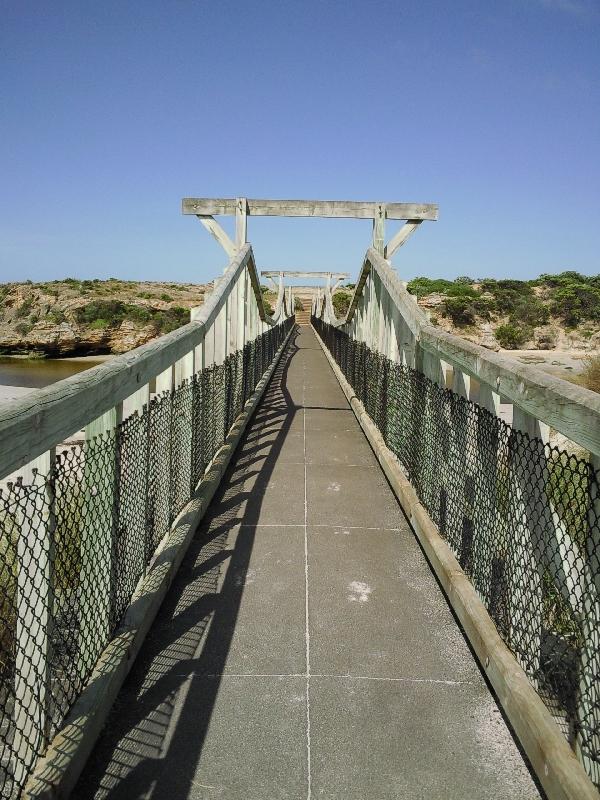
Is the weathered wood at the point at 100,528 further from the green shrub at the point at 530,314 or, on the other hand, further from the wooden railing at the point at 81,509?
the green shrub at the point at 530,314

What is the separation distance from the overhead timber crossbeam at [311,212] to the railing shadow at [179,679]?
523 centimetres

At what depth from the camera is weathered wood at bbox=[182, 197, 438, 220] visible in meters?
8.68

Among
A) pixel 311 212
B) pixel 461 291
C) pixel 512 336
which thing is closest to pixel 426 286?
pixel 461 291

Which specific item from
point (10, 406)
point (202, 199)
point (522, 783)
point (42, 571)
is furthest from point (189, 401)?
point (202, 199)

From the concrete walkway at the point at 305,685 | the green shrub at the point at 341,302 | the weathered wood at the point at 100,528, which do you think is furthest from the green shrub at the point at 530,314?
the weathered wood at the point at 100,528

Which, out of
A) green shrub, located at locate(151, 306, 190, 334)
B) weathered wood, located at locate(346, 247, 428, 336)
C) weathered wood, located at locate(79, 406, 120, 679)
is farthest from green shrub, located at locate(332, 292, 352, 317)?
weathered wood, located at locate(79, 406, 120, 679)

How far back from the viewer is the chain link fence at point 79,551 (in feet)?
6.44

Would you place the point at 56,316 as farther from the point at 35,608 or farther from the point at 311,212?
the point at 35,608

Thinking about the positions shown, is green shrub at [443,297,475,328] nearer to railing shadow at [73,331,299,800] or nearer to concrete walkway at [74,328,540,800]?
concrete walkway at [74,328,540,800]

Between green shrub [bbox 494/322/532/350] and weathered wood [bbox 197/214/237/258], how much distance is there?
30438mm

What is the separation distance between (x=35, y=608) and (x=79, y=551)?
0.42 metres

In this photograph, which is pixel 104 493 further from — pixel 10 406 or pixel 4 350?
pixel 4 350

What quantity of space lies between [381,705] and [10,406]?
70.7 inches

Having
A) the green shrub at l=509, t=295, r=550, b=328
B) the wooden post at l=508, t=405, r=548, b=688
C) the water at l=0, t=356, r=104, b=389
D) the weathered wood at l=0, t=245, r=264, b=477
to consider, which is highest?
the green shrub at l=509, t=295, r=550, b=328
